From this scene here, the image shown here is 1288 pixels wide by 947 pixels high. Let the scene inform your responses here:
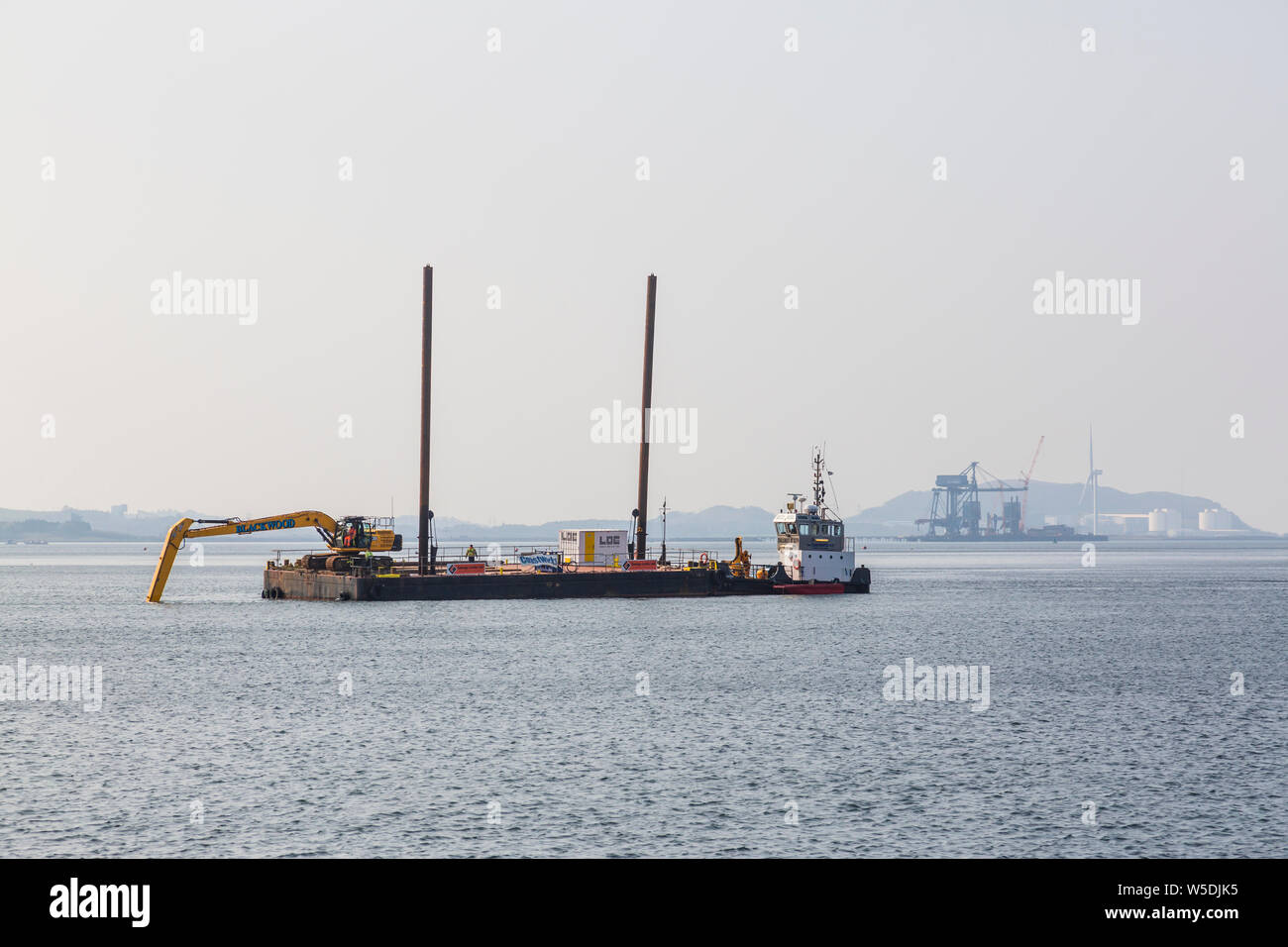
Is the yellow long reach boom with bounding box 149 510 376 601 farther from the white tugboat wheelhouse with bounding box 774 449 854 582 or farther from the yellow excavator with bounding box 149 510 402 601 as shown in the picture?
the white tugboat wheelhouse with bounding box 774 449 854 582

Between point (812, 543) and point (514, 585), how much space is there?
2777 centimetres

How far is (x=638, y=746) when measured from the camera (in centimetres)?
4375

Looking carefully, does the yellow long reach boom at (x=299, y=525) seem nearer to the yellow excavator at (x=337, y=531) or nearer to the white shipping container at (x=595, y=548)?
the yellow excavator at (x=337, y=531)

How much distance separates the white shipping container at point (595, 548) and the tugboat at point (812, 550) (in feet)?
50.0

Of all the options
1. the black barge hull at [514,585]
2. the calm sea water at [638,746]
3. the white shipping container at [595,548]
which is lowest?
the calm sea water at [638,746]

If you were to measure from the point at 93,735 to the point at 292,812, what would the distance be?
1684cm

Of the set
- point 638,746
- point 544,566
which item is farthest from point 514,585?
point 638,746

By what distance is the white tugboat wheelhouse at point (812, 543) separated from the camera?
4683 inches

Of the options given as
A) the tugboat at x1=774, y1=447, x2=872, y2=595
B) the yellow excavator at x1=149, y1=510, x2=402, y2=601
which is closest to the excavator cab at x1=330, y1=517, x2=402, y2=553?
the yellow excavator at x1=149, y1=510, x2=402, y2=601

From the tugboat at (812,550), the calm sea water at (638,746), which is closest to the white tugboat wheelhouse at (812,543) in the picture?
the tugboat at (812,550)

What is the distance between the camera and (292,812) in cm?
3334

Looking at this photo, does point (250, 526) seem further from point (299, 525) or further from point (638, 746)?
point (638, 746)

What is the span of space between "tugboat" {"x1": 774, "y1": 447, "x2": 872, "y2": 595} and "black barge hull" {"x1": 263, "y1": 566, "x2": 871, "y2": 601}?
6.38 ft
